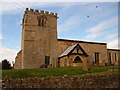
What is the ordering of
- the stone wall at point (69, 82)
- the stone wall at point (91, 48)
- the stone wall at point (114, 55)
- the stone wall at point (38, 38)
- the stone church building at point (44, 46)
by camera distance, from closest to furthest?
the stone wall at point (69, 82) → the stone church building at point (44, 46) → the stone wall at point (38, 38) → the stone wall at point (91, 48) → the stone wall at point (114, 55)

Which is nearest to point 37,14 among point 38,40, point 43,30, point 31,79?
point 43,30

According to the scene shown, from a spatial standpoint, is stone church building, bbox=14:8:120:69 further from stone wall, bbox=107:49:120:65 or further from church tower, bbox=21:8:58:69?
stone wall, bbox=107:49:120:65

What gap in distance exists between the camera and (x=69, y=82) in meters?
14.1

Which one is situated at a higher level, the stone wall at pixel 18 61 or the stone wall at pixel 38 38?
the stone wall at pixel 38 38

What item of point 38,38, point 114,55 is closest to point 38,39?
point 38,38

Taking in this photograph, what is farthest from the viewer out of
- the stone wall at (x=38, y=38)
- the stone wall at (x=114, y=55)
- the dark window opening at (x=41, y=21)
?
the stone wall at (x=114, y=55)

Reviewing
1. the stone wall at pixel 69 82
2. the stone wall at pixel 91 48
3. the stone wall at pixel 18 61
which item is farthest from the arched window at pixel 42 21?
the stone wall at pixel 69 82

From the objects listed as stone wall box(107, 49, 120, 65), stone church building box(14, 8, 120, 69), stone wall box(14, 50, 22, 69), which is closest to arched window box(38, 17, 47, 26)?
stone church building box(14, 8, 120, 69)

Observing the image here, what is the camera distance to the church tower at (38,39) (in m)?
25.6

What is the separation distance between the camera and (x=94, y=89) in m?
14.5

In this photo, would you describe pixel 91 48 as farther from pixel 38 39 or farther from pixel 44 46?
pixel 38 39

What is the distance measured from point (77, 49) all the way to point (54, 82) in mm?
12955

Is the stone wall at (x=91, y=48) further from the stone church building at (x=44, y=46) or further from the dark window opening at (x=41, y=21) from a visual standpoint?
the dark window opening at (x=41, y=21)

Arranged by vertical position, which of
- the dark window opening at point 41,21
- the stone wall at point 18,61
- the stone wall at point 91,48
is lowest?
the stone wall at point 18,61
